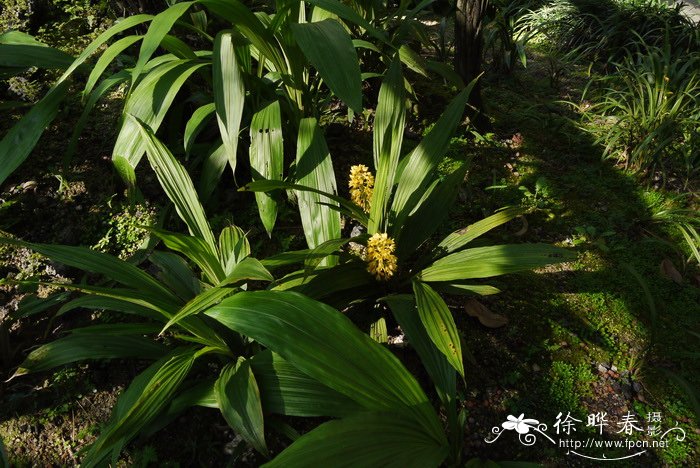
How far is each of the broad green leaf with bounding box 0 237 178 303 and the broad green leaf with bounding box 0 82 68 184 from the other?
0.50 meters

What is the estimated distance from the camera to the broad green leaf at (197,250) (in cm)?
153

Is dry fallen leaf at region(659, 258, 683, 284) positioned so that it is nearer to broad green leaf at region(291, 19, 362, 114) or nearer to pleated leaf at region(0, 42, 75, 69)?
broad green leaf at region(291, 19, 362, 114)

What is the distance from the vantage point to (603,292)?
1943 mm

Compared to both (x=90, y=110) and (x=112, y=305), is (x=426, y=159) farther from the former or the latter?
(x=90, y=110)

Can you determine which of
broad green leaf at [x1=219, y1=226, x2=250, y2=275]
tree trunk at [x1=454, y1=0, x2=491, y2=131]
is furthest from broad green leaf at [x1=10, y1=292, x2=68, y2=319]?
tree trunk at [x1=454, y1=0, x2=491, y2=131]

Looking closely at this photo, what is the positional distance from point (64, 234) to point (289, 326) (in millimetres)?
1565

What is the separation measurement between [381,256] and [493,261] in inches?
14.4

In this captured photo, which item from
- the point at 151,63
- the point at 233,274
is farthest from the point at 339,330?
the point at 151,63

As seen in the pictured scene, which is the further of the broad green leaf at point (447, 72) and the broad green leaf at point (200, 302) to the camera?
the broad green leaf at point (447, 72)

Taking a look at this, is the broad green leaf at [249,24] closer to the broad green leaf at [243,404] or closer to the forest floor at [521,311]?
the forest floor at [521,311]

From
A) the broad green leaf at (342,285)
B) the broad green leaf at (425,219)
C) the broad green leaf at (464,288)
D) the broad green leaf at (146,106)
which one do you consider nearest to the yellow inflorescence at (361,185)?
the broad green leaf at (425,219)

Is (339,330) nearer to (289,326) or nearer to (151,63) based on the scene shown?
(289,326)

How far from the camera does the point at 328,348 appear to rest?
1148mm

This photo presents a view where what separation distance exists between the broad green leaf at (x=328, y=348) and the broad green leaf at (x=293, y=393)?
16 cm
